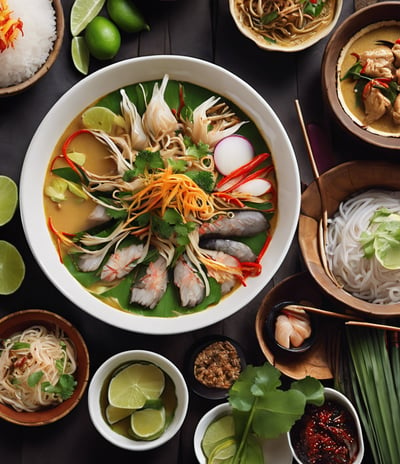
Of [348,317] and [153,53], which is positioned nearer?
[348,317]

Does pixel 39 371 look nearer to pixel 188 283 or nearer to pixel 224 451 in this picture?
pixel 188 283

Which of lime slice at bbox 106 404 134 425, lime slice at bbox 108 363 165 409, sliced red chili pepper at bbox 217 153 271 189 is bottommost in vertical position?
lime slice at bbox 106 404 134 425

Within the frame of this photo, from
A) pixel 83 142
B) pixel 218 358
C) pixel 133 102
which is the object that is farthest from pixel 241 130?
pixel 218 358

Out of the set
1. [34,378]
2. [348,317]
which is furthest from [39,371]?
[348,317]

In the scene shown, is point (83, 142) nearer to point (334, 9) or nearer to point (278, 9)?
point (278, 9)

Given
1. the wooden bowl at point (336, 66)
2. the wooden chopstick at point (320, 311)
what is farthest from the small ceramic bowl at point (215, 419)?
the wooden bowl at point (336, 66)

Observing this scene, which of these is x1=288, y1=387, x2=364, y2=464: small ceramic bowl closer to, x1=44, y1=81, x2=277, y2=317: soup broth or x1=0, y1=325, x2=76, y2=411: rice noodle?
x1=44, y1=81, x2=277, y2=317: soup broth

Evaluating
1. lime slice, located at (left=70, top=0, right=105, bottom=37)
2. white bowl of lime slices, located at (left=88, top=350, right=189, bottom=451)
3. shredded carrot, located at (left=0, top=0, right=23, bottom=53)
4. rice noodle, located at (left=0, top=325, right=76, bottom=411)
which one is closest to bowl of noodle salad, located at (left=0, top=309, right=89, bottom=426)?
rice noodle, located at (left=0, top=325, right=76, bottom=411)
